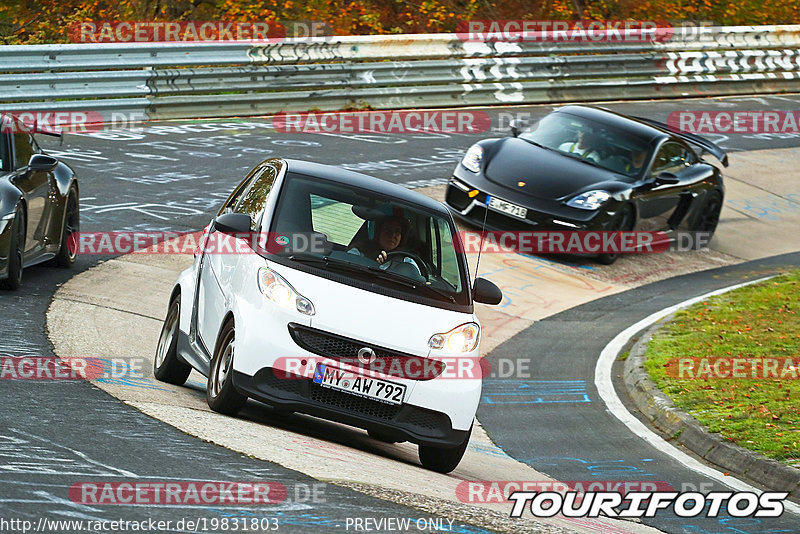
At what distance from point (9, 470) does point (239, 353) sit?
1.88m

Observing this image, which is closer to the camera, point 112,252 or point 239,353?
point 239,353

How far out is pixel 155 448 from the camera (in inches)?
246

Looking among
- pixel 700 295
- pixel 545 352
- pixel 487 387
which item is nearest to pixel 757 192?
pixel 700 295

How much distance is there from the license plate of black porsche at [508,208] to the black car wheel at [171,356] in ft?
23.6

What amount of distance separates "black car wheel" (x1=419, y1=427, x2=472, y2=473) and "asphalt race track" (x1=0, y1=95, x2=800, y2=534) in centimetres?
123

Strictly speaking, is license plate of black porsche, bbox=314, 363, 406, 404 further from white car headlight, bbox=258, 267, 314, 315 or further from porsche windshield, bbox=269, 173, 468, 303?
porsche windshield, bbox=269, 173, 468, 303

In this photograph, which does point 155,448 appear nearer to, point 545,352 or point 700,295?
point 545,352

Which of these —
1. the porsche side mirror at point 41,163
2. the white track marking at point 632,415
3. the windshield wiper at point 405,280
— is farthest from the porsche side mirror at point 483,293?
the porsche side mirror at point 41,163

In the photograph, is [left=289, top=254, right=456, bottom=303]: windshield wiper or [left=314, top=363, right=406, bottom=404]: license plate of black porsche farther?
[left=289, top=254, right=456, bottom=303]: windshield wiper

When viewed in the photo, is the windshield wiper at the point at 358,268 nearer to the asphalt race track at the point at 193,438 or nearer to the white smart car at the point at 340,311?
the white smart car at the point at 340,311

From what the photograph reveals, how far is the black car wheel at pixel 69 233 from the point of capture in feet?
38.4

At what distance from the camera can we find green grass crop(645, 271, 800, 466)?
379 inches

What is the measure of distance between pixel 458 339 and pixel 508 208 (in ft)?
26.5

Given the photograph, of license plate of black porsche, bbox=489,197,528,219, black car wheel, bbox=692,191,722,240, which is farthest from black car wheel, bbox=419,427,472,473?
black car wheel, bbox=692,191,722,240
